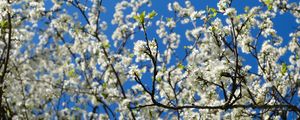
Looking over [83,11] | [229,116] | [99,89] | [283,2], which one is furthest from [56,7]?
[229,116]

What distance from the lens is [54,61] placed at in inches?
573

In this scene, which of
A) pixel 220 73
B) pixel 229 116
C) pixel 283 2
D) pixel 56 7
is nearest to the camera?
pixel 220 73

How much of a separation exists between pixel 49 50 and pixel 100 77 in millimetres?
4288

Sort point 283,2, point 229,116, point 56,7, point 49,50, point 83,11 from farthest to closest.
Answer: point 49,50 → point 56,7 → point 83,11 → point 283,2 → point 229,116

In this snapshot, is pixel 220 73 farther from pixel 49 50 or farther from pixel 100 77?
pixel 49 50

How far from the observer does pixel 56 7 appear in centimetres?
1074

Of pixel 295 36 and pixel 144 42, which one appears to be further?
pixel 295 36

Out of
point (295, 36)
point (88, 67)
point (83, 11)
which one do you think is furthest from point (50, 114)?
point (295, 36)

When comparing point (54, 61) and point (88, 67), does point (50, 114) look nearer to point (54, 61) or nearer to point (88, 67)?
point (88, 67)

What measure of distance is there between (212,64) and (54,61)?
32.5 feet

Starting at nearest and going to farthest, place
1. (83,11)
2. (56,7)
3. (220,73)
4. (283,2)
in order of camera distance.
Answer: (220,73) → (283,2) → (83,11) → (56,7)

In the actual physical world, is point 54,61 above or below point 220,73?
above

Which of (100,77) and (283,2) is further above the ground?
(283,2)

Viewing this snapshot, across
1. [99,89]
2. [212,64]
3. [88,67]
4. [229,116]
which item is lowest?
[229,116]
